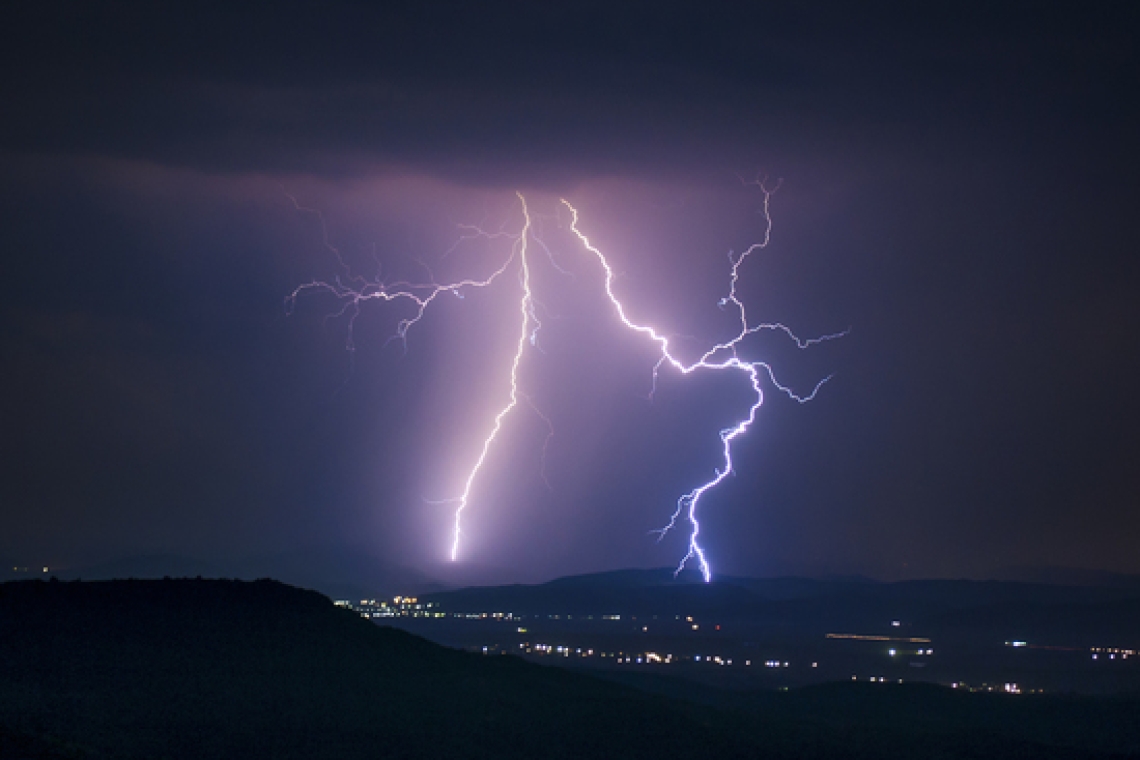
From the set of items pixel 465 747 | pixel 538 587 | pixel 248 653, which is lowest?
pixel 465 747

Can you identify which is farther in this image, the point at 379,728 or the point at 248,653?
the point at 248,653

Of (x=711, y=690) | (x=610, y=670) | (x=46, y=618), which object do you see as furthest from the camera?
(x=610, y=670)

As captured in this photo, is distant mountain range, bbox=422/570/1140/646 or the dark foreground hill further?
distant mountain range, bbox=422/570/1140/646

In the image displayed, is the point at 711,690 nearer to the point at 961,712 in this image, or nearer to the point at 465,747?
the point at 961,712

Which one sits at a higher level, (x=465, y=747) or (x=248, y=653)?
(x=248, y=653)

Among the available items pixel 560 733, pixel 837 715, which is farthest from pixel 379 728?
pixel 837 715

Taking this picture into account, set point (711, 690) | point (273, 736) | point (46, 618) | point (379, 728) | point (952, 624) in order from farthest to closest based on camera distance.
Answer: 1. point (952, 624)
2. point (711, 690)
3. point (46, 618)
4. point (379, 728)
5. point (273, 736)

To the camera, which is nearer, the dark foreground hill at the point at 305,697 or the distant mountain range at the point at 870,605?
the dark foreground hill at the point at 305,697

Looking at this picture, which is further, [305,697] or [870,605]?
[870,605]
